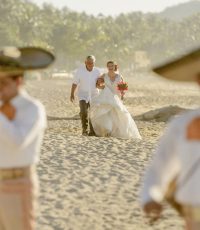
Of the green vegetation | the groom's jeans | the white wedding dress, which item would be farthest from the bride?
the green vegetation

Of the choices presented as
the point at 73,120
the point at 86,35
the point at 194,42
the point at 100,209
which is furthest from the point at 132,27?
the point at 100,209

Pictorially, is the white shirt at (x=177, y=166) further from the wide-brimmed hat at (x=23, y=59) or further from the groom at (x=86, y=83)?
the groom at (x=86, y=83)

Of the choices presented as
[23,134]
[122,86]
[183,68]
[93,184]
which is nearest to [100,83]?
[122,86]

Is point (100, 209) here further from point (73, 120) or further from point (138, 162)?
point (73, 120)

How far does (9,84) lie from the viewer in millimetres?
4211

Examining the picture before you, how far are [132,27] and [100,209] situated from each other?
536 feet

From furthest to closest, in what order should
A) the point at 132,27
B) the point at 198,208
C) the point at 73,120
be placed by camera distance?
the point at 132,27 → the point at 73,120 → the point at 198,208

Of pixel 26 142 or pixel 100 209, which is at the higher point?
pixel 26 142

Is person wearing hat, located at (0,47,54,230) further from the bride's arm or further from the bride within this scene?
the bride

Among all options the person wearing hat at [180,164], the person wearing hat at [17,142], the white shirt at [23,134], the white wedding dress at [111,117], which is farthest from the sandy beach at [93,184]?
the person wearing hat at [180,164]

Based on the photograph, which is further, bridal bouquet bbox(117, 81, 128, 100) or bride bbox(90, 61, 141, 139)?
bride bbox(90, 61, 141, 139)

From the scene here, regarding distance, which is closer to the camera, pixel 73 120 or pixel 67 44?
pixel 73 120

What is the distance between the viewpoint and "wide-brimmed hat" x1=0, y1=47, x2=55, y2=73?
167 inches

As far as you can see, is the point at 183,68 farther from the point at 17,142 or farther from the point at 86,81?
the point at 86,81
